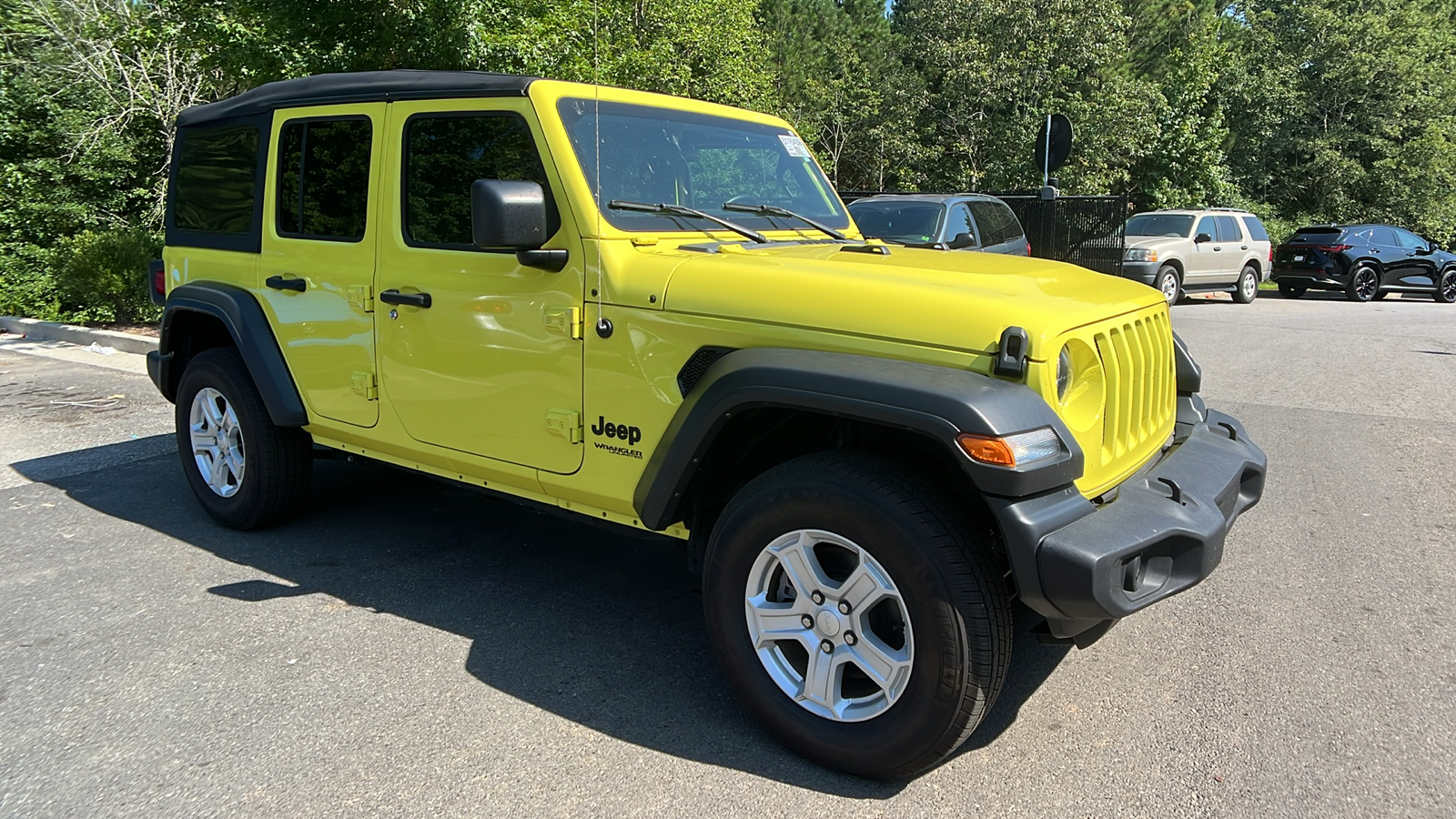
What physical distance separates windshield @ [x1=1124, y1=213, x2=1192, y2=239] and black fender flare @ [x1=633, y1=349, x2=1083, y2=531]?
16.2 meters

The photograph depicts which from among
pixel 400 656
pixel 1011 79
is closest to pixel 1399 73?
pixel 1011 79

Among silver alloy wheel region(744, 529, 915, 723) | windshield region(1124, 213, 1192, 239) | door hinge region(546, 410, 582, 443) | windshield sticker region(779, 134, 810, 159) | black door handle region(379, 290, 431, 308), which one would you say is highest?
windshield region(1124, 213, 1192, 239)

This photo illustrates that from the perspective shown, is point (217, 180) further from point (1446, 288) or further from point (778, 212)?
point (1446, 288)

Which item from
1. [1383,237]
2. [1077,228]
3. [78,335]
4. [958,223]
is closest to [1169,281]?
[1077,228]

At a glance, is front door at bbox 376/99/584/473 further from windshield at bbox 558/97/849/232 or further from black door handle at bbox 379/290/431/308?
windshield at bbox 558/97/849/232

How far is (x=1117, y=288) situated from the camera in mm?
3557

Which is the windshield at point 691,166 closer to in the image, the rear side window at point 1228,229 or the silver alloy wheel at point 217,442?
the silver alloy wheel at point 217,442

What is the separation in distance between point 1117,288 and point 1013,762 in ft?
5.36

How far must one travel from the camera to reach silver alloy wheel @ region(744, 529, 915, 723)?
2.87 metres

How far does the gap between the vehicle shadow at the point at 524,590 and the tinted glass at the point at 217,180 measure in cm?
133

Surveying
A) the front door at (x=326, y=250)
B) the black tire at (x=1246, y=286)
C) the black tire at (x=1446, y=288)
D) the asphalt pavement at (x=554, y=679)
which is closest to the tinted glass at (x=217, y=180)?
the front door at (x=326, y=250)

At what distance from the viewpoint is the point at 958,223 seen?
10977 mm

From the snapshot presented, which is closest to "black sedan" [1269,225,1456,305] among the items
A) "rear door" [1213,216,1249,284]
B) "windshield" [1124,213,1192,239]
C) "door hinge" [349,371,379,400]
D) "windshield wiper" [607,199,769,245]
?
"rear door" [1213,216,1249,284]

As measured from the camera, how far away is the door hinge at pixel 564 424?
3498 mm
